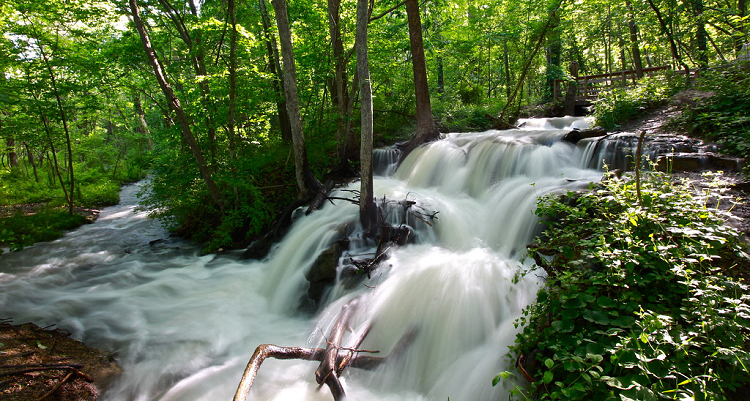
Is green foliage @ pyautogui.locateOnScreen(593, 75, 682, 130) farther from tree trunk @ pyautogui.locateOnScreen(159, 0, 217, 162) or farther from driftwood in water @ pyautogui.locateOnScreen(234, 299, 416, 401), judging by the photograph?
tree trunk @ pyautogui.locateOnScreen(159, 0, 217, 162)

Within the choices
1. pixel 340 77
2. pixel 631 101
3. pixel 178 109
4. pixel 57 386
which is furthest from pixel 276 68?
pixel 631 101

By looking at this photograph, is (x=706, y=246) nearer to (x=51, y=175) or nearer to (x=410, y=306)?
(x=410, y=306)

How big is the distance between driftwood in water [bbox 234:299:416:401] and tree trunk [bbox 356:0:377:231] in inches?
94.7

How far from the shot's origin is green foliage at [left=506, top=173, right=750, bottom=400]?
2172 mm

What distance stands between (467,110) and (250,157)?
25.4 ft

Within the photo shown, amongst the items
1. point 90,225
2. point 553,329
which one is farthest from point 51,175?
point 553,329

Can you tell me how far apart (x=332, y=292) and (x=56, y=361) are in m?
3.28

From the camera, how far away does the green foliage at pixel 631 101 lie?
8852mm

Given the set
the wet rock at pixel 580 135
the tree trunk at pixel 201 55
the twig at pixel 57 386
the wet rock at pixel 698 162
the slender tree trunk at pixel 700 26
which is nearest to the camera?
the twig at pixel 57 386

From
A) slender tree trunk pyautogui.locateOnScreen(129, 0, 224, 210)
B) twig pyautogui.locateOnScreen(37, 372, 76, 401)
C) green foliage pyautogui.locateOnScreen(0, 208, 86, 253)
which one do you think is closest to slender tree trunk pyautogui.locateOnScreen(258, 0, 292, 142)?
slender tree trunk pyautogui.locateOnScreen(129, 0, 224, 210)

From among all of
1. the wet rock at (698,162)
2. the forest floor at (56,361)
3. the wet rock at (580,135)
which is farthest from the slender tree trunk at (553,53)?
the forest floor at (56,361)

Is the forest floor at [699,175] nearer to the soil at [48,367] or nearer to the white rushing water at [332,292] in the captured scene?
the white rushing water at [332,292]

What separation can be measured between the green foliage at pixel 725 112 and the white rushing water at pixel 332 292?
213 cm

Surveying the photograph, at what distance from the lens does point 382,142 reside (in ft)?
37.9
